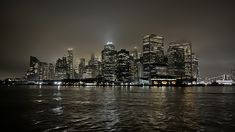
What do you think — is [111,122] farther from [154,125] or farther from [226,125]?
[226,125]

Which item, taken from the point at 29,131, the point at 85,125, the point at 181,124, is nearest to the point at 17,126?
the point at 29,131

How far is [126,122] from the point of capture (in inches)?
1430

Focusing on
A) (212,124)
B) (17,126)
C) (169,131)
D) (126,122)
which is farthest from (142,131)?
(17,126)

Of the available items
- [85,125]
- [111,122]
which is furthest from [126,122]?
[85,125]

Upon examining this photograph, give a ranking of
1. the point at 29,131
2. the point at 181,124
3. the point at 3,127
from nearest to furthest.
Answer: the point at 29,131
the point at 3,127
the point at 181,124

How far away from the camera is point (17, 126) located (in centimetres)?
3316

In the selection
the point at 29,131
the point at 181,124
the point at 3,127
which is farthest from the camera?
the point at 181,124

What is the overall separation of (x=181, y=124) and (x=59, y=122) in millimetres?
15240

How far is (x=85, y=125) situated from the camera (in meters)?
33.7

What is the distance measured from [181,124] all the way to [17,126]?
19.5 m

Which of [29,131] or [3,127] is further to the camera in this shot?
[3,127]

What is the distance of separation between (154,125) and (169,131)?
165 inches

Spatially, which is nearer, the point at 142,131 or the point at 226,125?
the point at 142,131

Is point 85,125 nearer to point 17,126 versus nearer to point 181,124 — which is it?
Answer: point 17,126
